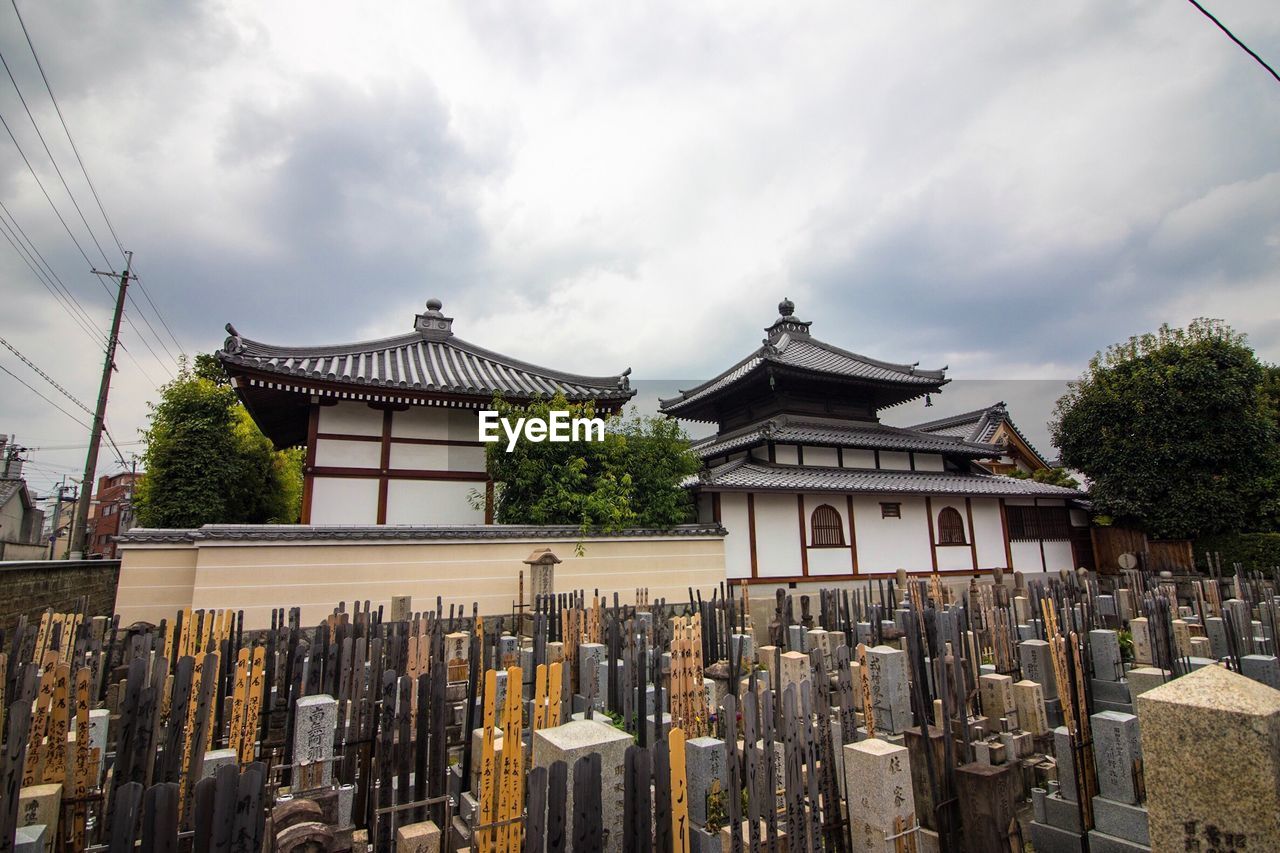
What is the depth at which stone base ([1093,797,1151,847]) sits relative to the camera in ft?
13.5

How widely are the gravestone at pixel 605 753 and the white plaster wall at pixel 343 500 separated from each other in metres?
10.8

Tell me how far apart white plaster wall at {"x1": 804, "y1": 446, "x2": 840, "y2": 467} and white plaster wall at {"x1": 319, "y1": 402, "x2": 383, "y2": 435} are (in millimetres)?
11331

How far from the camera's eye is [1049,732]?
6.54m

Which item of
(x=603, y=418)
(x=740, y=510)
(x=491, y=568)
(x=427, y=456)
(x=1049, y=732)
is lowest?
(x=1049, y=732)

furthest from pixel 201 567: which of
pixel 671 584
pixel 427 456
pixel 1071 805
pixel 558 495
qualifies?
pixel 1071 805

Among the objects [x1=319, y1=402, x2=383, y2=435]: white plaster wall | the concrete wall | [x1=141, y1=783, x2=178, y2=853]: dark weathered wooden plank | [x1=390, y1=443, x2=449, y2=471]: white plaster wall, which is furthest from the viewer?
[x1=390, y1=443, x2=449, y2=471]: white plaster wall

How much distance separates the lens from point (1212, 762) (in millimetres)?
2297

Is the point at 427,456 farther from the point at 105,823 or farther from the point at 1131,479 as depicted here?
the point at 1131,479

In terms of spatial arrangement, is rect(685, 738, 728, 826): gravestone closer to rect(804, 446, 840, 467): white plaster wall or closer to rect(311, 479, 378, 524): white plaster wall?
rect(311, 479, 378, 524): white plaster wall

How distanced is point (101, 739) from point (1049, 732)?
8.58 meters

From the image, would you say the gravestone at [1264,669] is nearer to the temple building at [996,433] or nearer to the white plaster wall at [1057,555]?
the white plaster wall at [1057,555]

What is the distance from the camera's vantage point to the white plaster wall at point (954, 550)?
18203 mm

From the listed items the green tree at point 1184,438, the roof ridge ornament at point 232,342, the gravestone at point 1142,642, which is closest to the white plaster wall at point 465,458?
the roof ridge ornament at point 232,342

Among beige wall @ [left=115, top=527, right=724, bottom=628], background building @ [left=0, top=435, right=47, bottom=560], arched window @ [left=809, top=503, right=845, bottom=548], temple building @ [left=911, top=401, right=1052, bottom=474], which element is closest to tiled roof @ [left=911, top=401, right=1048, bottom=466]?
temple building @ [left=911, top=401, right=1052, bottom=474]
